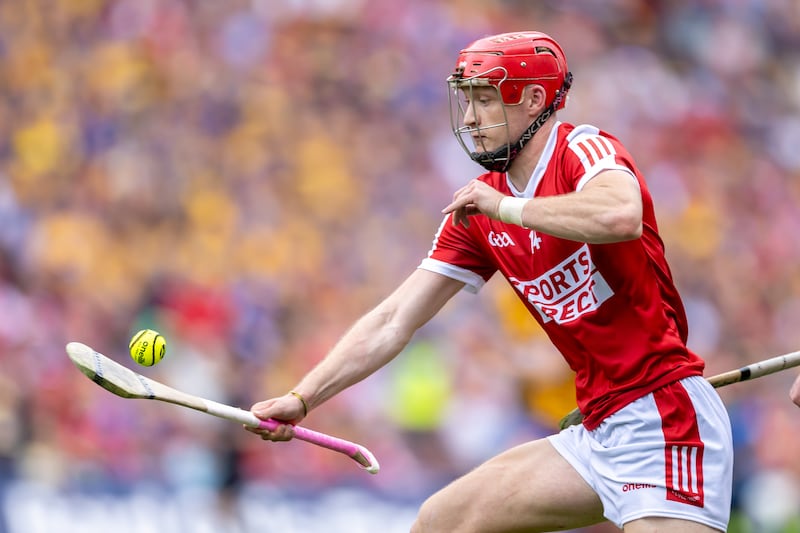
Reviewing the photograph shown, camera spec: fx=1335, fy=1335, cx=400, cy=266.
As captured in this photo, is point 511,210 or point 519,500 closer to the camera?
point 511,210

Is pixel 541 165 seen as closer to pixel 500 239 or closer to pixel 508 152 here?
pixel 508 152

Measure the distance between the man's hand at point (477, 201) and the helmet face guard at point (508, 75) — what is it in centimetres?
30

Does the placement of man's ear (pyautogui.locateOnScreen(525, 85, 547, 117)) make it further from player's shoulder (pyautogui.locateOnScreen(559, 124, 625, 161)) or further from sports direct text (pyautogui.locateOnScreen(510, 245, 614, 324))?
sports direct text (pyautogui.locateOnScreen(510, 245, 614, 324))

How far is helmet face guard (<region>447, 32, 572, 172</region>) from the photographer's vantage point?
488 centimetres

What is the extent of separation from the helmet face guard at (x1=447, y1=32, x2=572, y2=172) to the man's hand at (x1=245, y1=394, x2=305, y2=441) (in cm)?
115

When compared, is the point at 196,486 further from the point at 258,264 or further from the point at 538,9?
the point at 538,9

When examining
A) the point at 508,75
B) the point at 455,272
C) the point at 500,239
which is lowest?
the point at 455,272

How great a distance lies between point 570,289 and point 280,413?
1.19 meters

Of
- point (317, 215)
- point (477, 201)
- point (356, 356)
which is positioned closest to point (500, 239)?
point (477, 201)

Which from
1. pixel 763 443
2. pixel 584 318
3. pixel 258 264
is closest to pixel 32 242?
pixel 258 264

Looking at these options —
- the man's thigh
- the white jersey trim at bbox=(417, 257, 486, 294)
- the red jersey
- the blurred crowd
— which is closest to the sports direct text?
the red jersey

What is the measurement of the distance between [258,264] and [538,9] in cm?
433

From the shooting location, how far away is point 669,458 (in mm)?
4629

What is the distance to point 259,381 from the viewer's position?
356 inches
